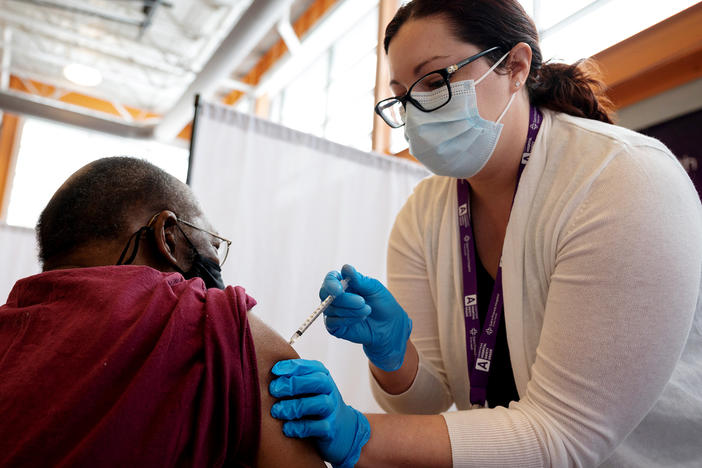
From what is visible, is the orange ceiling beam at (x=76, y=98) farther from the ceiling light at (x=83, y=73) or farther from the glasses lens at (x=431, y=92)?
the glasses lens at (x=431, y=92)

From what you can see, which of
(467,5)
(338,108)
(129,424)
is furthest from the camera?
(338,108)

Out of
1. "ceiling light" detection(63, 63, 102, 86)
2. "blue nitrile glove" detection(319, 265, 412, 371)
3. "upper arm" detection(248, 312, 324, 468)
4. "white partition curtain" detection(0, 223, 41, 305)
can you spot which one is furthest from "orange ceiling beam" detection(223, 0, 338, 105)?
"upper arm" detection(248, 312, 324, 468)

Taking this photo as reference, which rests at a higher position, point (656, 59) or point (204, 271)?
point (656, 59)

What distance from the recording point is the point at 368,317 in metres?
1.13

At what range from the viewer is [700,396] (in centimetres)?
101

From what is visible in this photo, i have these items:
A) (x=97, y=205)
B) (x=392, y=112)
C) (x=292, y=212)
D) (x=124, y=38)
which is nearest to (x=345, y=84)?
(x=124, y=38)

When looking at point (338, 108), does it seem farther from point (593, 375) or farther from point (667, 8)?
point (593, 375)

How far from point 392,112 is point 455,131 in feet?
1.01

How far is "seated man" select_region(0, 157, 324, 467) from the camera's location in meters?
0.68

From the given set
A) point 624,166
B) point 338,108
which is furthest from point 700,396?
point 338,108

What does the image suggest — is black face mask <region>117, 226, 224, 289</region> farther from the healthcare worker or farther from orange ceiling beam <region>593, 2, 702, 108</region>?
orange ceiling beam <region>593, 2, 702, 108</region>

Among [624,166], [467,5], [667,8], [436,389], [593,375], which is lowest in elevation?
[436,389]

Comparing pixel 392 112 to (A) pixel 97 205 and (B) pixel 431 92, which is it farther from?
(A) pixel 97 205

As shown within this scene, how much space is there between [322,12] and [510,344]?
5.35 m
